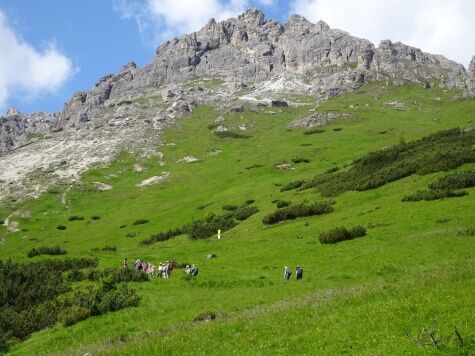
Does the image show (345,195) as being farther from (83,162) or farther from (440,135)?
(83,162)

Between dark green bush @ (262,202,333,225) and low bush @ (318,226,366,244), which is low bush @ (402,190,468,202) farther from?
dark green bush @ (262,202,333,225)

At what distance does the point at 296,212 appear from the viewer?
5584 centimetres

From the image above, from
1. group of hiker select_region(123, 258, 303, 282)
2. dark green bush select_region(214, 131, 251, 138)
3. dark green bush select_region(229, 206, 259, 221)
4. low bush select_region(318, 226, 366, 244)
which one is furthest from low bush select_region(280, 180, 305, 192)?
dark green bush select_region(214, 131, 251, 138)

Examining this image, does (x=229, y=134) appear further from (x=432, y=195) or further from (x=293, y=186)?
(x=432, y=195)

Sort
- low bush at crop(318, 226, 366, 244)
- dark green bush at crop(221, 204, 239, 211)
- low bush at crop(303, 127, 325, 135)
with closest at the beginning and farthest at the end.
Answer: low bush at crop(318, 226, 366, 244) → dark green bush at crop(221, 204, 239, 211) → low bush at crop(303, 127, 325, 135)

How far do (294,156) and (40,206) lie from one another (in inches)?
2252

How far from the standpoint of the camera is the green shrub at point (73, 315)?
26688mm

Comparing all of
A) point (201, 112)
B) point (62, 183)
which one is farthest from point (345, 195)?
point (201, 112)

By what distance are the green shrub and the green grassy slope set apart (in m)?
0.61

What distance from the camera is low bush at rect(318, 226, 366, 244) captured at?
4084cm

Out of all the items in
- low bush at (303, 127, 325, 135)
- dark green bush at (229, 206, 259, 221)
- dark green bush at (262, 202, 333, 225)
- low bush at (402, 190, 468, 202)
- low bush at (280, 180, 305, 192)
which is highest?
low bush at (303, 127, 325, 135)

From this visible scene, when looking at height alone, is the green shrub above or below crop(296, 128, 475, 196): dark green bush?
below

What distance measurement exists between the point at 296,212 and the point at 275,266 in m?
18.7

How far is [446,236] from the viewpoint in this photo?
34.7 metres
